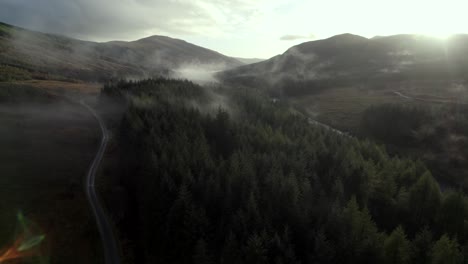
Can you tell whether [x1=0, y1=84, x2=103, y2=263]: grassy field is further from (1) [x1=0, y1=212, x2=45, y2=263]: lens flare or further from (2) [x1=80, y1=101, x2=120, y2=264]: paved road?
(2) [x1=80, y1=101, x2=120, y2=264]: paved road

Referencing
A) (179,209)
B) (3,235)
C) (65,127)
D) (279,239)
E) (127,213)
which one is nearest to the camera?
(279,239)

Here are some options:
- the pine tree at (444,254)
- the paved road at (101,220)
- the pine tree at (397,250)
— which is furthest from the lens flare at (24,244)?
the pine tree at (444,254)

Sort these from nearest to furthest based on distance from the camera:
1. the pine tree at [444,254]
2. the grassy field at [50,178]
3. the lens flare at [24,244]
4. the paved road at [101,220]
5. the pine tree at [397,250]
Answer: the pine tree at [444,254], the pine tree at [397,250], the lens flare at [24,244], the paved road at [101,220], the grassy field at [50,178]

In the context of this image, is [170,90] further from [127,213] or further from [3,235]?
[3,235]

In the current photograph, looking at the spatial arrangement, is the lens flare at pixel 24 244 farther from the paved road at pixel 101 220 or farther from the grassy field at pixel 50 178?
the paved road at pixel 101 220

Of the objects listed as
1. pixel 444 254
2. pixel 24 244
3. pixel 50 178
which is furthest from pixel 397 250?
pixel 50 178

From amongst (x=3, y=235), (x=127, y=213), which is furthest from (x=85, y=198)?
(x=3, y=235)
